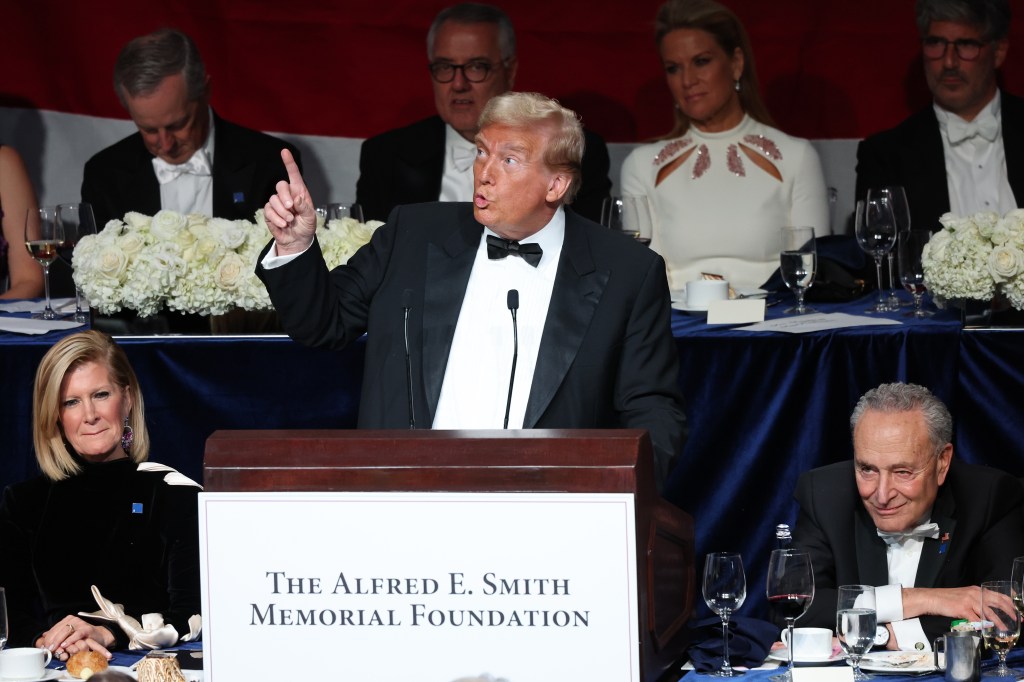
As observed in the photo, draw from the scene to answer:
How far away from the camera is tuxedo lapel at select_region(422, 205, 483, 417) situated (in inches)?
108

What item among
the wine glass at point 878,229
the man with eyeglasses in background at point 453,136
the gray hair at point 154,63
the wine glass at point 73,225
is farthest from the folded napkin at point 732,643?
the gray hair at point 154,63

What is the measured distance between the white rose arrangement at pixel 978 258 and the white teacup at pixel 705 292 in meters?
0.55

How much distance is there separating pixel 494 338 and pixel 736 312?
4.50 feet

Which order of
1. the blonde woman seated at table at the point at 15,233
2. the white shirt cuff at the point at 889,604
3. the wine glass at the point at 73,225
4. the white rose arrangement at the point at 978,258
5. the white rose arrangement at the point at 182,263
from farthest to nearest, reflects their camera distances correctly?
the blonde woman seated at table at the point at 15,233
the wine glass at the point at 73,225
the white rose arrangement at the point at 182,263
the white rose arrangement at the point at 978,258
the white shirt cuff at the point at 889,604

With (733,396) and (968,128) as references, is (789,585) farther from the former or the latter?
(968,128)

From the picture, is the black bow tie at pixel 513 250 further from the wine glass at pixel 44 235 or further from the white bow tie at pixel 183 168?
the white bow tie at pixel 183 168

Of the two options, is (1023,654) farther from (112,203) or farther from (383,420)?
(112,203)

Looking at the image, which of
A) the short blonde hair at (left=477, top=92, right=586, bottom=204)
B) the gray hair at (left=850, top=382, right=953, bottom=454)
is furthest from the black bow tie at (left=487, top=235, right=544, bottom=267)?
the gray hair at (left=850, top=382, right=953, bottom=454)

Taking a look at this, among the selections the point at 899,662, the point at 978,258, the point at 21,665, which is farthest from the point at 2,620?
the point at 978,258

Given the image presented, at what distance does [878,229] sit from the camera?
13.8ft

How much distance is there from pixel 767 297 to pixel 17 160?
2640 mm

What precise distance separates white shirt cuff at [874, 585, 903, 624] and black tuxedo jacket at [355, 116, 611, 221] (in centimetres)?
269

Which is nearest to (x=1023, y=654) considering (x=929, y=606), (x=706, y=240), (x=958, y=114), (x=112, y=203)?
(x=929, y=606)

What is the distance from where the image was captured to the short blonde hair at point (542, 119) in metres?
2.72
